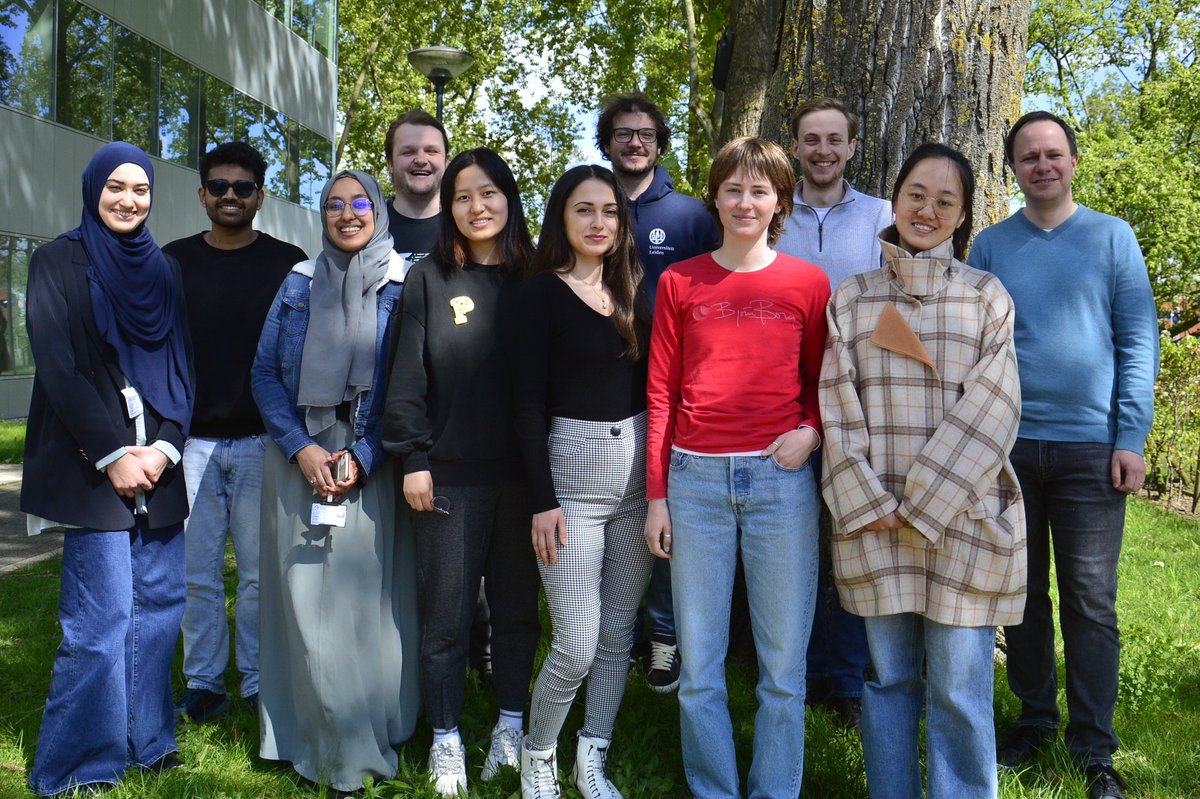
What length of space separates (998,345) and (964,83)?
1676 millimetres

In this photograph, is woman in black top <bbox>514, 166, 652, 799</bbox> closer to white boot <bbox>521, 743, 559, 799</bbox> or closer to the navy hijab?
white boot <bbox>521, 743, 559, 799</bbox>

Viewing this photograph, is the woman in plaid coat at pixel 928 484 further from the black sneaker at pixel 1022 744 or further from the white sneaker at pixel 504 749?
the white sneaker at pixel 504 749

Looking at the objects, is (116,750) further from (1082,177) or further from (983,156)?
(1082,177)

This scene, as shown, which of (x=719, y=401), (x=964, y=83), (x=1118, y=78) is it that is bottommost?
(x=719, y=401)

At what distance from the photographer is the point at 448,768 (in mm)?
3715

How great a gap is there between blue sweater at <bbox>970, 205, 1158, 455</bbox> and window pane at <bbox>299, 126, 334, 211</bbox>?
19346 millimetres

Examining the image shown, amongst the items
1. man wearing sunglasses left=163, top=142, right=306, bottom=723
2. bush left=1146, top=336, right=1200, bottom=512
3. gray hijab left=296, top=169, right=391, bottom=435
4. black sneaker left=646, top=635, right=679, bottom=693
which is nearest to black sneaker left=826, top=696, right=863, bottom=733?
black sneaker left=646, top=635, right=679, bottom=693

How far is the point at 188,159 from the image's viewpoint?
17141 millimetres

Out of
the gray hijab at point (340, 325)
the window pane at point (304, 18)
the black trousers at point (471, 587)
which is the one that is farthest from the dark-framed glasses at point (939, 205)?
the window pane at point (304, 18)

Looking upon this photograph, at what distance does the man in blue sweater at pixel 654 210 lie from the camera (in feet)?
14.5

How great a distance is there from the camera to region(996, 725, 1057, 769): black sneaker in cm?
391

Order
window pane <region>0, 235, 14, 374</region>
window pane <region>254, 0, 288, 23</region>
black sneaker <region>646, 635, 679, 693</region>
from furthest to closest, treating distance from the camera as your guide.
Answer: window pane <region>254, 0, 288, 23</region>
window pane <region>0, 235, 14, 374</region>
black sneaker <region>646, 635, 679, 693</region>

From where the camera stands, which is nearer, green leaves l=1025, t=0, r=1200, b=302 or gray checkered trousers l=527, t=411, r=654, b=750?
gray checkered trousers l=527, t=411, r=654, b=750

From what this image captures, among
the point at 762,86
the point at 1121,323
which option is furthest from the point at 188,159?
the point at 1121,323
